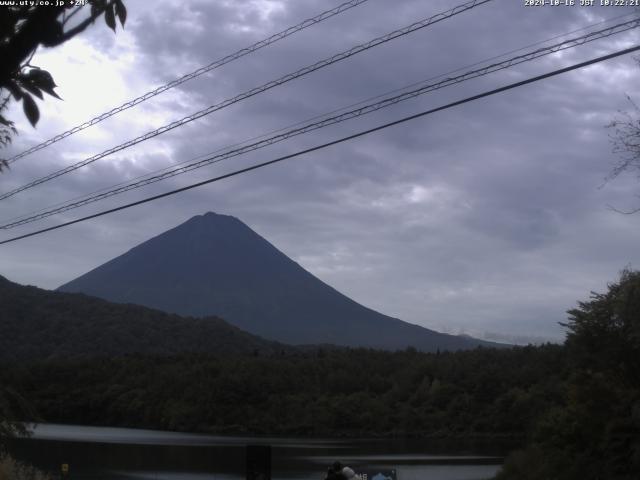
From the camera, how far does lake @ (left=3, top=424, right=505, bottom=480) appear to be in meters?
46.0

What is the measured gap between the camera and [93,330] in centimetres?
15275

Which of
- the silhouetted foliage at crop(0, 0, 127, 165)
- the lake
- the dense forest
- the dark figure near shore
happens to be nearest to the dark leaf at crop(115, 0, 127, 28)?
the silhouetted foliage at crop(0, 0, 127, 165)

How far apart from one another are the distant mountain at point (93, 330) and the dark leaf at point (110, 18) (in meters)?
132

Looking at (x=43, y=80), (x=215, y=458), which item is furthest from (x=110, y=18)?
(x=215, y=458)

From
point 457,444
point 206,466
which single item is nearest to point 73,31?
point 206,466

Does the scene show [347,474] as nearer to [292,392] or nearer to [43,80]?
[43,80]

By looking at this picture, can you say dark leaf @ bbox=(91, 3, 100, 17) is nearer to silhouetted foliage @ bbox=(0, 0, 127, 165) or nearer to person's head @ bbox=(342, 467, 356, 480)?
silhouetted foliage @ bbox=(0, 0, 127, 165)

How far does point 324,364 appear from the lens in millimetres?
118438

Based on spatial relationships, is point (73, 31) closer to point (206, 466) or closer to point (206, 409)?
point (206, 466)

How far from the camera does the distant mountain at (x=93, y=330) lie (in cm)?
13712

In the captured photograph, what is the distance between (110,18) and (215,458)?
57656mm

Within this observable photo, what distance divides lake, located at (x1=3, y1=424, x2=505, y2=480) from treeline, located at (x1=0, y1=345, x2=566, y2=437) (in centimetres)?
1373

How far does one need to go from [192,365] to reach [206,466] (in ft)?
211

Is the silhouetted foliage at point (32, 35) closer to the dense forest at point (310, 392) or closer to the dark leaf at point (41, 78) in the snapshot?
the dark leaf at point (41, 78)
